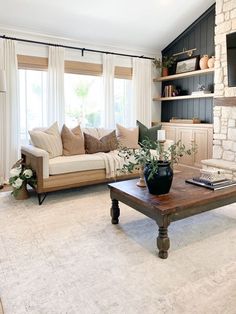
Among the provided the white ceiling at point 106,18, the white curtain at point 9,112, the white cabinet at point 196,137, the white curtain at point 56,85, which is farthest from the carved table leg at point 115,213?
the white ceiling at point 106,18

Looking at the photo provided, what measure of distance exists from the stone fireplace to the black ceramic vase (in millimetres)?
2080

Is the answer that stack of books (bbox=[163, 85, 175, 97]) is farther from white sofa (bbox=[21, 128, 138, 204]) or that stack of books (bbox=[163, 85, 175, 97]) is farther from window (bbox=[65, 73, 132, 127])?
white sofa (bbox=[21, 128, 138, 204])

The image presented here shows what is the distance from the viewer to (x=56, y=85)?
15.9 ft

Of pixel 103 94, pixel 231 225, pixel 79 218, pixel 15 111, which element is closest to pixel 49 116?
pixel 15 111

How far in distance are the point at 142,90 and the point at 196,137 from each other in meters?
1.59

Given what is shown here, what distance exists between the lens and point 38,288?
181cm

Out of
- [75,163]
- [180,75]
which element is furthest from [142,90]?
[75,163]

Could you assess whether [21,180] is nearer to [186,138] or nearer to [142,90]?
[186,138]

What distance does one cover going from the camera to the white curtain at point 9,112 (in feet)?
14.4

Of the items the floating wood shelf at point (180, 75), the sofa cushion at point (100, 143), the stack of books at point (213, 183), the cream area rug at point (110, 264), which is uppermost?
the floating wood shelf at point (180, 75)

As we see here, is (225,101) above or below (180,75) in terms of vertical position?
below

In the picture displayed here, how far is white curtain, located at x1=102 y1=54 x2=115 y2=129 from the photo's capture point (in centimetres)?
537

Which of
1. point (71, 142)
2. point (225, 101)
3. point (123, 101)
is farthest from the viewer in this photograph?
point (123, 101)

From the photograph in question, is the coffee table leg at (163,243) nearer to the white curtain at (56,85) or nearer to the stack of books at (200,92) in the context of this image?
the white curtain at (56,85)
